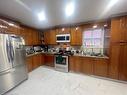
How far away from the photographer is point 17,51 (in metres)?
2.76

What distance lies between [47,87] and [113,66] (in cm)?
248

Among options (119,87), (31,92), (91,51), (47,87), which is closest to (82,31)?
(91,51)

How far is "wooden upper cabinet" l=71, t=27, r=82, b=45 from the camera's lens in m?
4.06

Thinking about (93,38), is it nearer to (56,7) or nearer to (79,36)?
(79,36)

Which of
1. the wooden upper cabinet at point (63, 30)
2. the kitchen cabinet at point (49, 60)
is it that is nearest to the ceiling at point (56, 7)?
the wooden upper cabinet at point (63, 30)

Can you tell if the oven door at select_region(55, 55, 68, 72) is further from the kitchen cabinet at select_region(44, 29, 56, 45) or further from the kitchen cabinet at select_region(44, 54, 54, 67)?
the kitchen cabinet at select_region(44, 29, 56, 45)

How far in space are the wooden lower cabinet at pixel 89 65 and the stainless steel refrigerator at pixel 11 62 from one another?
85.8 inches

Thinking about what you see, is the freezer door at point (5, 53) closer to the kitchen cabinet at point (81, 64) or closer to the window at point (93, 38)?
the kitchen cabinet at point (81, 64)

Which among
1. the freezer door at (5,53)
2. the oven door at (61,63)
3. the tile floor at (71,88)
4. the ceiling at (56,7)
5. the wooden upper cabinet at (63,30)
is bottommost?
the tile floor at (71,88)

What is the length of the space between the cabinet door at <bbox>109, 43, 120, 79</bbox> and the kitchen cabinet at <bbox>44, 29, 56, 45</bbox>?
3.05 m

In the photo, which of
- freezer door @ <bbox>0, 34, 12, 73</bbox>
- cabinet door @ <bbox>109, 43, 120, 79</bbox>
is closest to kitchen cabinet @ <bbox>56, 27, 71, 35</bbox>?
cabinet door @ <bbox>109, 43, 120, 79</bbox>

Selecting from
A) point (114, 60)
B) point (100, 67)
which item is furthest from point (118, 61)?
point (100, 67)

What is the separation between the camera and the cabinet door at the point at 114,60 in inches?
115

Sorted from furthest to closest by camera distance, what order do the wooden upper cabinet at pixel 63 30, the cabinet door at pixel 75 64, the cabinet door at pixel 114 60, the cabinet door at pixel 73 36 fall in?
the wooden upper cabinet at pixel 63 30 → the cabinet door at pixel 73 36 → the cabinet door at pixel 75 64 → the cabinet door at pixel 114 60
